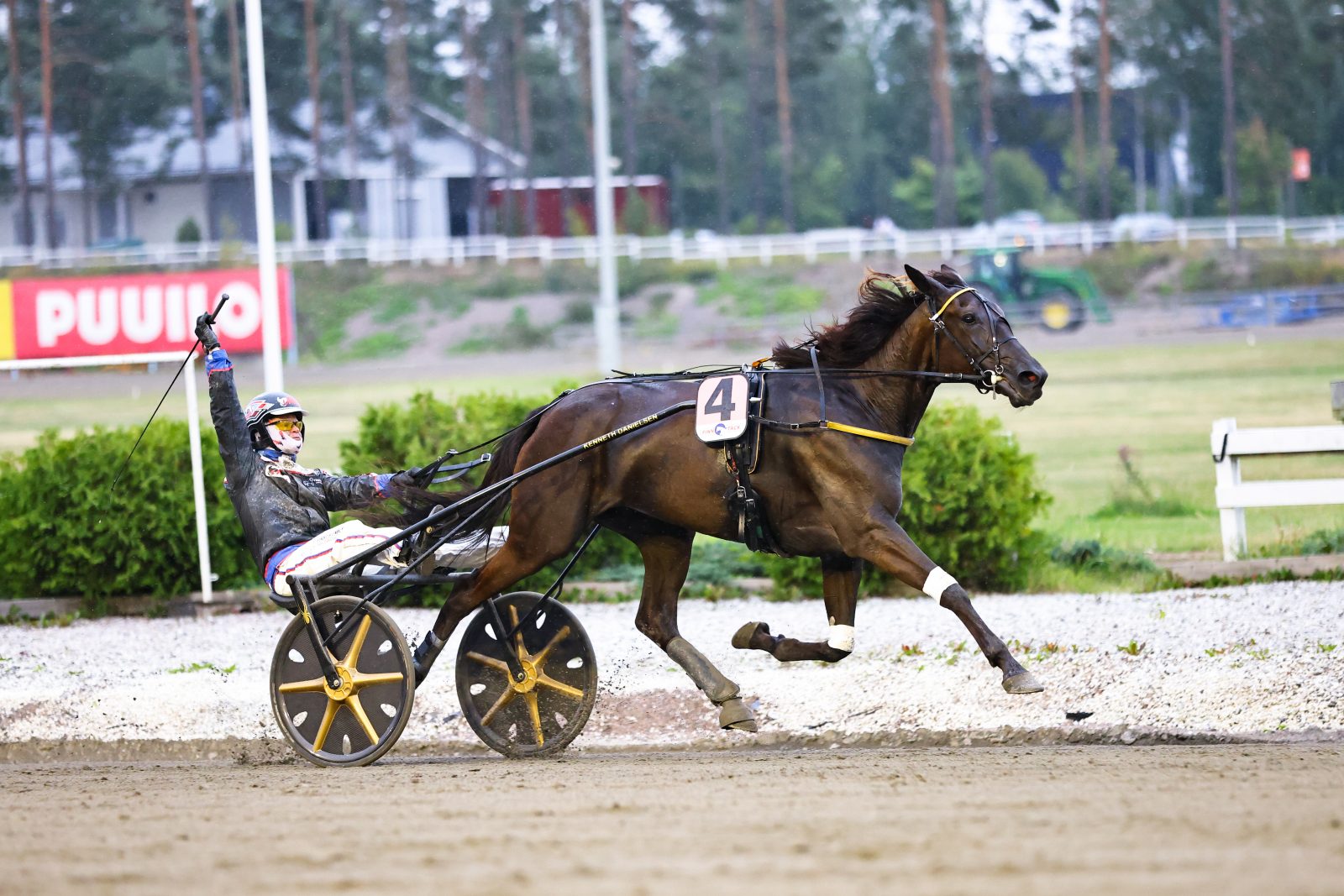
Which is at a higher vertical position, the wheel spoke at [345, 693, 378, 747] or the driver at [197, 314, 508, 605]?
the driver at [197, 314, 508, 605]

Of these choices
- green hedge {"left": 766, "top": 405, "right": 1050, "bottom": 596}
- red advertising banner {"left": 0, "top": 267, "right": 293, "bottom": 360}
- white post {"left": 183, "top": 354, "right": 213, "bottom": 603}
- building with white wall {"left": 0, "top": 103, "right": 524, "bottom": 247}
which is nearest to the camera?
green hedge {"left": 766, "top": 405, "right": 1050, "bottom": 596}

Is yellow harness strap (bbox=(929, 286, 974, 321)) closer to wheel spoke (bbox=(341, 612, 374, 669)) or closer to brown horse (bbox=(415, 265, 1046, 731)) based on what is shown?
brown horse (bbox=(415, 265, 1046, 731))

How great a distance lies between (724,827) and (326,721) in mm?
2418

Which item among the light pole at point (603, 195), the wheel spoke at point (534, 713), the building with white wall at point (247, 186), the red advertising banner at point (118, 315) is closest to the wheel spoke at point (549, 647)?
the wheel spoke at point (534, 713)

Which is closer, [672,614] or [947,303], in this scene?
[947,303]

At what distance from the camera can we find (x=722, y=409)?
642 cm

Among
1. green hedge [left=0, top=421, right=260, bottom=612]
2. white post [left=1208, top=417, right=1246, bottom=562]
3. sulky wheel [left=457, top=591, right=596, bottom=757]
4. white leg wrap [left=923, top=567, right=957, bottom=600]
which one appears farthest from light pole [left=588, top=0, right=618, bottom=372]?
white leg wrap [left=923, top=567, right=957, bottom=600]

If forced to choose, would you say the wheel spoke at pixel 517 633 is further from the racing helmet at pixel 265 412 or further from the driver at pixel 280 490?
the racing helmet at pixel 265 412

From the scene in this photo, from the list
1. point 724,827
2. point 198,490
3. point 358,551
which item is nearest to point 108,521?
point 198,490

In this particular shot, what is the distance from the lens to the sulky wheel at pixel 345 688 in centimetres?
627

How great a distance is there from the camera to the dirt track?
384 cm

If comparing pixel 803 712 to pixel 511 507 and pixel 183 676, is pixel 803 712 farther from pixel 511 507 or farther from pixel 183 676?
pixel 183 676

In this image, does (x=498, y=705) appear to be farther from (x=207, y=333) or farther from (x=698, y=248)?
(x=698, y=248)

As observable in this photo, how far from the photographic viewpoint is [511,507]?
665 cm
